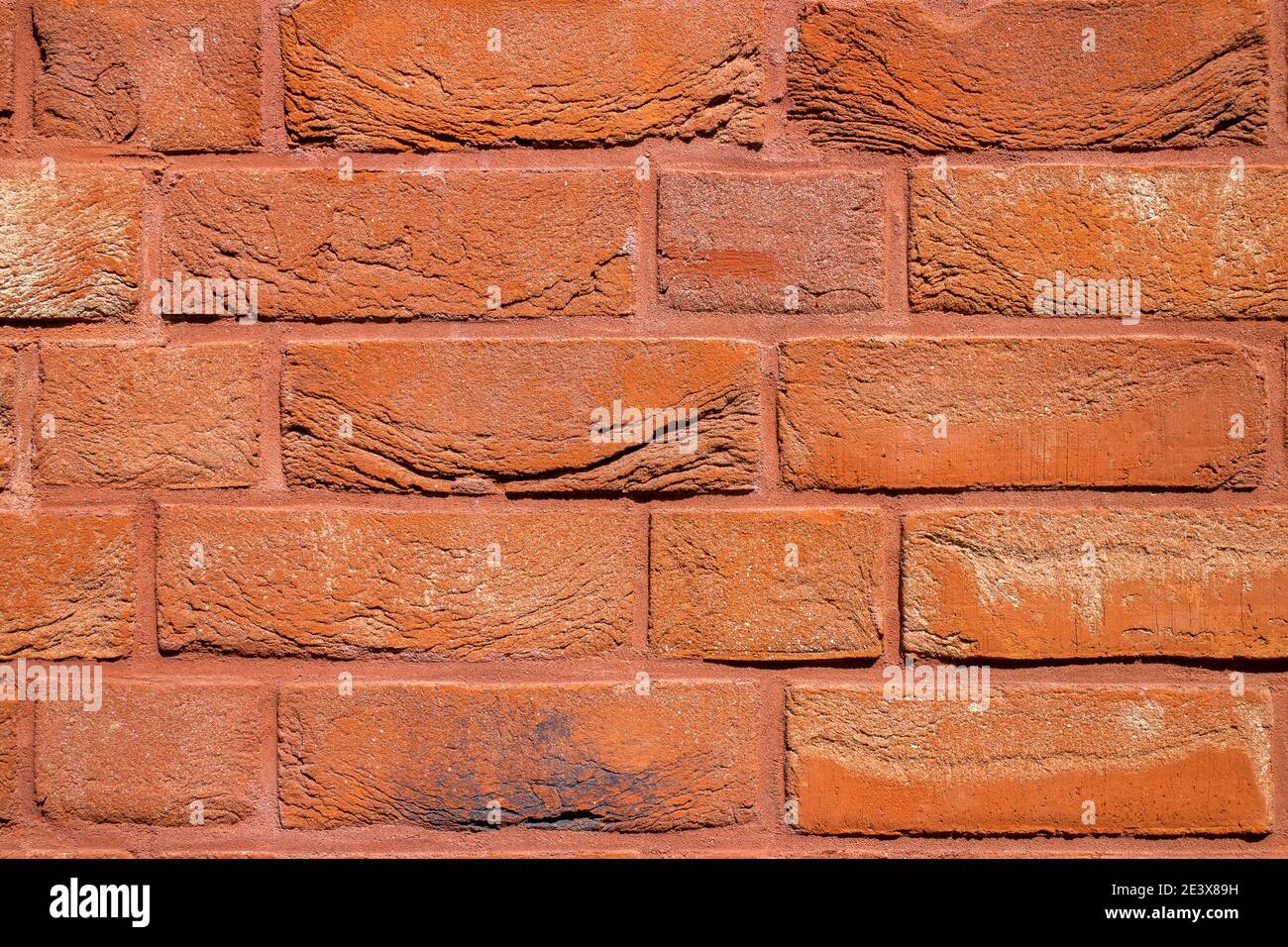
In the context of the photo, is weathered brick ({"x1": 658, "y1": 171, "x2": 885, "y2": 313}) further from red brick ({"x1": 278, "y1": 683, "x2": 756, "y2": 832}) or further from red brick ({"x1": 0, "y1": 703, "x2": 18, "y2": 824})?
red brick ({"x1": 0, "y1": 703, "x2": 18, "y2": 824})

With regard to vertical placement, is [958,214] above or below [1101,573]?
above

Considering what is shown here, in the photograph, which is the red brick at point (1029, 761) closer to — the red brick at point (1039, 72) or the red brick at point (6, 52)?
the red brick at point (1039, 72)

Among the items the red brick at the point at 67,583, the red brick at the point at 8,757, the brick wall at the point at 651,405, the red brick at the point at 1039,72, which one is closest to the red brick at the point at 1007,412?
the brick wall at the point at 651,405

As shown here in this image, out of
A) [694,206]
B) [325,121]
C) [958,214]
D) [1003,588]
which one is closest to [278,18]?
[325,121]

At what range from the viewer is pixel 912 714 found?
76 cm

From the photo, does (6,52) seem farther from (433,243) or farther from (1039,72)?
(1039,72)

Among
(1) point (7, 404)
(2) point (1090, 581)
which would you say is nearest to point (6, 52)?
(1) point (7, 404)

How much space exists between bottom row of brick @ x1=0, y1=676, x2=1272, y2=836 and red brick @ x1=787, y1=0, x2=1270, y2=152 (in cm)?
52

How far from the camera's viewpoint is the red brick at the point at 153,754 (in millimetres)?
764

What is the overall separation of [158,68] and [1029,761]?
3.44 feet

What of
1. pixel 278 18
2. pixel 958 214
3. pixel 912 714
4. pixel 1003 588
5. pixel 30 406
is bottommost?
pixel 912 714

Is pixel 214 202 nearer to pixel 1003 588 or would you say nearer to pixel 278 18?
pixel 278 18

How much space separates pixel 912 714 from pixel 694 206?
0.52 meters

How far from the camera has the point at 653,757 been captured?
77 centimetres
